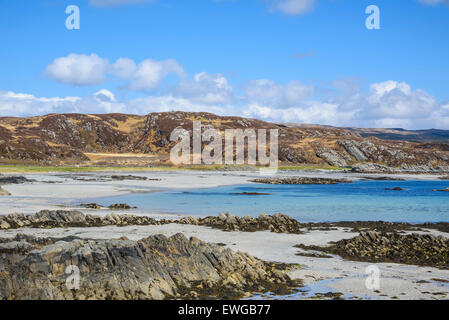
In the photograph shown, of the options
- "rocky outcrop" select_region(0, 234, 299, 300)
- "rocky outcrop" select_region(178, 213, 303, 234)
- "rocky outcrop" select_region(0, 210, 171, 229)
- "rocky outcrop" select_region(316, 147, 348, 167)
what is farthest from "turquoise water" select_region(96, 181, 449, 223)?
"rocky outcrop" select_region(316, 147, 348, 167)

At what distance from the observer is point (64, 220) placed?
92.6ft

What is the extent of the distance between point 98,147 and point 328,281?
153m

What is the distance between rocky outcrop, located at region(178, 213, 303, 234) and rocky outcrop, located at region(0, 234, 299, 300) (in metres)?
10.8

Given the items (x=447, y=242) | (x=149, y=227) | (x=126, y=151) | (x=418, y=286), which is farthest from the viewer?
(x=126, y=151)

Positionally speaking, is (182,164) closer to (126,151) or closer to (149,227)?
(126,151)

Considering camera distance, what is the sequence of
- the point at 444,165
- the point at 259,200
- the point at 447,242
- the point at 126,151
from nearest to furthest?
the point at 447,242
the point at 259,200
the point at 444,165
the point at 126,151

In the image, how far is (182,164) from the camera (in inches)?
4803

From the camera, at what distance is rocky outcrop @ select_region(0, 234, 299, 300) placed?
13.2 metres

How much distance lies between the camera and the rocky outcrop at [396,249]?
1945 cm

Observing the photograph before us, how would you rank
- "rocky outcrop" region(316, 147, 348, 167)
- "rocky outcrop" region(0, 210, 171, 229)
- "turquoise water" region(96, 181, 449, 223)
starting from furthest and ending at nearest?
"rocky outcrop" region(316, 147, 348, 167), "turquoise water" region(96, 181, 449, 223), "rocky outcrop" region(0, 210, 171, 229)

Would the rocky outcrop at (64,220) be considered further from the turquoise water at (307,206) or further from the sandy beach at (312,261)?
the turquoise water at (307,206)

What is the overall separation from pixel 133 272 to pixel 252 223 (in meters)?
15.4

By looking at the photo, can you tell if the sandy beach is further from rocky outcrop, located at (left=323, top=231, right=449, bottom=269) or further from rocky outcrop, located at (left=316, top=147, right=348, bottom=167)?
rocky outcrop, located at (left=316, top=147, right=348, bottom=167)
